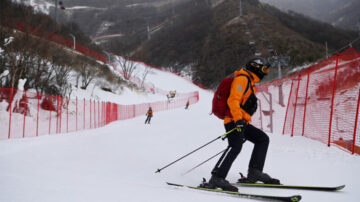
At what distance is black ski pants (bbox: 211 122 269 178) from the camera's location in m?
3.59

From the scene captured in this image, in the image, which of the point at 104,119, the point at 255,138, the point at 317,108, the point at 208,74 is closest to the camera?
the point at 255,138

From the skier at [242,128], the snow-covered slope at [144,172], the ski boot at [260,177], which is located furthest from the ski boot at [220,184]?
the ski boot at [260,177]

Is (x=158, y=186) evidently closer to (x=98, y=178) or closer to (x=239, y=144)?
(x=98, y=178)

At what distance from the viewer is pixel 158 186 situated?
3.86 meters

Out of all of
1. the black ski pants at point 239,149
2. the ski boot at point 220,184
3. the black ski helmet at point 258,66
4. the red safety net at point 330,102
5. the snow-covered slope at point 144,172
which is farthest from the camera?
the red safety net at point 330,102

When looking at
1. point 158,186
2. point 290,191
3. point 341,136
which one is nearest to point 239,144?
point 290,191

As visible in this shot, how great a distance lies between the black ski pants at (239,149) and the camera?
141 inches

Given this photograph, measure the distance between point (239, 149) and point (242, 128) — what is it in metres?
0.31

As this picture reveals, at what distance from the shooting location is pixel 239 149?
11.9ft

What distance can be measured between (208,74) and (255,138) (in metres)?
63.1

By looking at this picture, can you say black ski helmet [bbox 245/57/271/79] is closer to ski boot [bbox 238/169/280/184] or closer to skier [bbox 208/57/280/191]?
skier [bbox 208/57/280/191]

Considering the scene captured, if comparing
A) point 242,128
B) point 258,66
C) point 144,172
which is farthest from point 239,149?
point 144,172

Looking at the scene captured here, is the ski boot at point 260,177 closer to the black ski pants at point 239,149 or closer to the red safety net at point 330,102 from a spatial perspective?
the black ski pants at point 239,149

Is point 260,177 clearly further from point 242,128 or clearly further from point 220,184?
point 242,128
